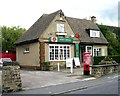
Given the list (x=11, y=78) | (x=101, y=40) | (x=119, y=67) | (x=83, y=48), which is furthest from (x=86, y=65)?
(x=101, y=40)

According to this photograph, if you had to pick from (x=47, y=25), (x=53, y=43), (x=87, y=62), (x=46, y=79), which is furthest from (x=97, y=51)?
(x=46, y=79)

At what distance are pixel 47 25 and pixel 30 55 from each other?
14.5 ft

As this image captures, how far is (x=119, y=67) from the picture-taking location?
26.3 metres

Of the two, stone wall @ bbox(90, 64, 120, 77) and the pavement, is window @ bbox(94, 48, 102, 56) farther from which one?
the pavement

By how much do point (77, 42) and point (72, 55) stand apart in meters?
1.83

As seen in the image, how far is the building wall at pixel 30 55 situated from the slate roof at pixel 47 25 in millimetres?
736

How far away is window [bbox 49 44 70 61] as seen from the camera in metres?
33.0

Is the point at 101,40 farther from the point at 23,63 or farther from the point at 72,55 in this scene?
the point at 23,63

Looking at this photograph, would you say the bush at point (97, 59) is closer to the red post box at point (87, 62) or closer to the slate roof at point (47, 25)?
the slate roof at point (47, 25)

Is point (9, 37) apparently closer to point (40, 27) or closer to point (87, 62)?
point (40, 27)

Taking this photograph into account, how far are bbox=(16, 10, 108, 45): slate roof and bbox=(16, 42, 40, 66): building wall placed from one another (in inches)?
29.0

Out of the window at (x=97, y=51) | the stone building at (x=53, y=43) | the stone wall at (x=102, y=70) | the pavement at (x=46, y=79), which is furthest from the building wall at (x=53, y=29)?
the stone wall at (x=102, y=70)

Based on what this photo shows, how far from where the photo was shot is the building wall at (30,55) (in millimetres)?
32906

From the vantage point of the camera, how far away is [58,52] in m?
33.5
